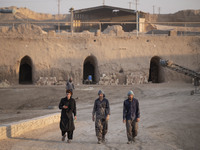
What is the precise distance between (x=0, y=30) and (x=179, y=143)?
727 inches

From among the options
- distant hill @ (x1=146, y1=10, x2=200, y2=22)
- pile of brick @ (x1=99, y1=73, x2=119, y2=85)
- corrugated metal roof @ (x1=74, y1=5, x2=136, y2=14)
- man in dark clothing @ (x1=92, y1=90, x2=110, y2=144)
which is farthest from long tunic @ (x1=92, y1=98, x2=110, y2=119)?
distant hill @ (x1=146, y1=10, x2=200, y2=22)

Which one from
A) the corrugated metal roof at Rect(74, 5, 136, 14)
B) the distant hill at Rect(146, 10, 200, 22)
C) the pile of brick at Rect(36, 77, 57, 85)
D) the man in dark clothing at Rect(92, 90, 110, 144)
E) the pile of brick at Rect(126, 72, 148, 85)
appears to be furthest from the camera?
the distant hill at Rect(146, 10, 200, 22)

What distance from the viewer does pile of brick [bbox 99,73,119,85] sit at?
20.8 m

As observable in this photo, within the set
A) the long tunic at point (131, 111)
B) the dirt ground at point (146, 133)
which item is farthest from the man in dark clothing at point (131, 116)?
the dirt ground at point (146, 133)

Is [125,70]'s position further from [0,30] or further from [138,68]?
[0,30]

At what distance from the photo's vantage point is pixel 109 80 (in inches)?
824

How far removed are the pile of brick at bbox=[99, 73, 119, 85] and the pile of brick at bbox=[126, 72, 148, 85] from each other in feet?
3.22

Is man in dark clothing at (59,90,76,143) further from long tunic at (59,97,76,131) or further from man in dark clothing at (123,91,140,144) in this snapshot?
man in dark clothing at (123,91,140,144)

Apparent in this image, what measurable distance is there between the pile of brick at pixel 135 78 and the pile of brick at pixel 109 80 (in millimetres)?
981

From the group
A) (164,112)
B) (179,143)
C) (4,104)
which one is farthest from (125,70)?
(179,143)

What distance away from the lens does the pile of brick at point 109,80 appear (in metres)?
20.8

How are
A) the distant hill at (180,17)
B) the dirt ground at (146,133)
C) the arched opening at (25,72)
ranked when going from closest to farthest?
the dirt ground at (146,133) < the arched opening at (25,72) < the distant hill at (180,17)

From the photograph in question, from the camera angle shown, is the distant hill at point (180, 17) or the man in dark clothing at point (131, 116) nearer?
the man in dark clothing at point (131, 116)

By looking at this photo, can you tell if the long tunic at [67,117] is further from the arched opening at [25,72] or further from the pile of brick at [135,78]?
the arched opening at [25,72]
